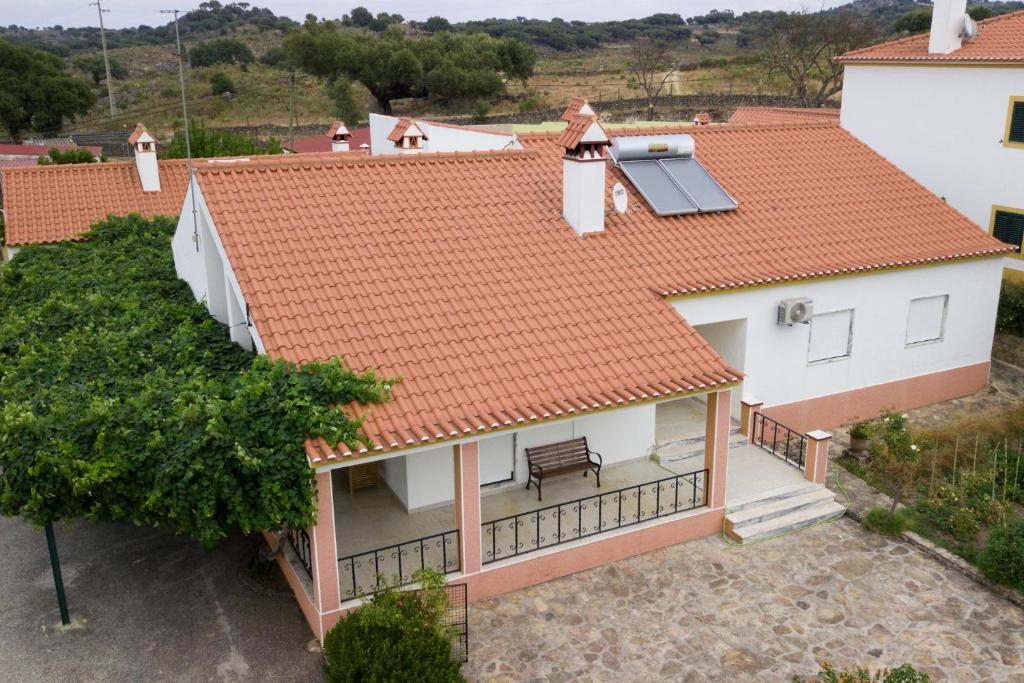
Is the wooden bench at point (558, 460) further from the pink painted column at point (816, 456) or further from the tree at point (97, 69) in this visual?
the tree at point (97, 69)

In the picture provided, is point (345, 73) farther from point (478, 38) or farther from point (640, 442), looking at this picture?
point (640, 442)

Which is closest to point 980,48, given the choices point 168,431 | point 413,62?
point 168,431

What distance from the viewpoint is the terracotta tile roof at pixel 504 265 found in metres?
11.5

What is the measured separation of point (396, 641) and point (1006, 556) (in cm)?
814

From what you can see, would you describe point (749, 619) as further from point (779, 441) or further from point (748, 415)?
point (779, 441)

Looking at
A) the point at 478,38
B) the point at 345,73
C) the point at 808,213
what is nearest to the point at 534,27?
the point at 478,38

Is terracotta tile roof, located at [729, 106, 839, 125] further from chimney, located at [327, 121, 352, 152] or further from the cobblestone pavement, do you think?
the cobblestone pavement

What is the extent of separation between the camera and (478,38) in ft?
267

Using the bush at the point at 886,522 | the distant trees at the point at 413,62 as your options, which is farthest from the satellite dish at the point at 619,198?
the distant trees at the point at 413,62

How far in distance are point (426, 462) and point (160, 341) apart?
4366 mm

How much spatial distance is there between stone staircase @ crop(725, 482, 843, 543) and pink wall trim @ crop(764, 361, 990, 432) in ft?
8.57

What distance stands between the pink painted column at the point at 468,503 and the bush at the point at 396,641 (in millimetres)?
1226

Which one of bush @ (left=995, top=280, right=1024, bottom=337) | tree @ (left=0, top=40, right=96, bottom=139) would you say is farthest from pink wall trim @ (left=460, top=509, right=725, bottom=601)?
tree @ (left=0, top=40, right=96, bottom=139)

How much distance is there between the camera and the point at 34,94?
214ft
